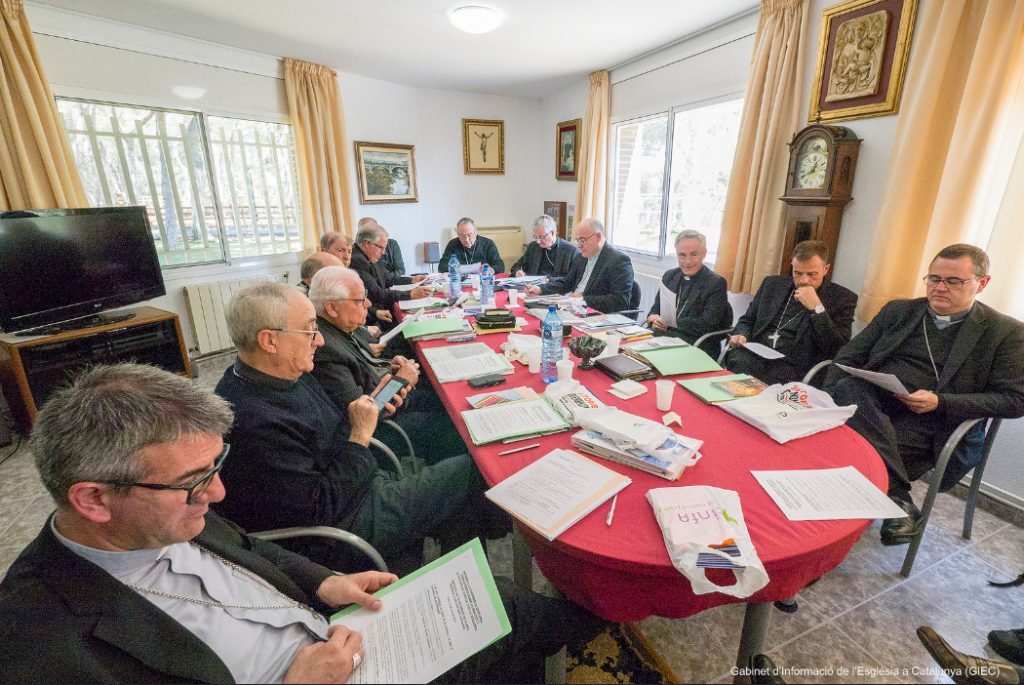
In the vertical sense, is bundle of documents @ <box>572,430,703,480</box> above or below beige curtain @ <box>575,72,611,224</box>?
below

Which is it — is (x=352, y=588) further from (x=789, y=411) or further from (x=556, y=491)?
(x=789, y=411)

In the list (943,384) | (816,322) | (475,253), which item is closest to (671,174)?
(475,253)

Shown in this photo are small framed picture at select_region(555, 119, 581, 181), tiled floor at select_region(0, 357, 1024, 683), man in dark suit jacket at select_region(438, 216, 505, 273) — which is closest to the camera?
tiled floor at select_region(0, 357, 1024, 683)

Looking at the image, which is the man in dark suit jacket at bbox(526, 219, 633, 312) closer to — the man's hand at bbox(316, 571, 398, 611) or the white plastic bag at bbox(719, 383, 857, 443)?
the white plastic bag at bbox(719, 383, 857, 443)

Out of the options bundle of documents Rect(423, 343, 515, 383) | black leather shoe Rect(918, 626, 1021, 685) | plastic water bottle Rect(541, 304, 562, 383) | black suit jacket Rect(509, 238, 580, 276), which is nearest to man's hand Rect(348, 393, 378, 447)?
bundle of documents Rect(423, 343, 515, 383)

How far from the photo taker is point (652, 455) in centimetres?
108

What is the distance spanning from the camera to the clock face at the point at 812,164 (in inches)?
98.7

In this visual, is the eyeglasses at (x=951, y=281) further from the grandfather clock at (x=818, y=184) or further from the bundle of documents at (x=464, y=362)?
the bundle of documents at (x=464, y=362)

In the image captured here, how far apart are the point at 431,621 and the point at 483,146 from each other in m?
5.62

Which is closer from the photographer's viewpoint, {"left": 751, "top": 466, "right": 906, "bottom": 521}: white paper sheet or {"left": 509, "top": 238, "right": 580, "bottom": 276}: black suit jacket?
{"left": 751, "top": 466, "right": 906, "bottom": 521}: white paper sheet

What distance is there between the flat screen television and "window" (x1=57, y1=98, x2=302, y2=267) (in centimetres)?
60

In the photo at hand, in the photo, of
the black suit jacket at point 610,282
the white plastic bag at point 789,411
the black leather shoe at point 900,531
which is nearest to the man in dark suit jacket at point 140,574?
the white plastic bag at point 789,411

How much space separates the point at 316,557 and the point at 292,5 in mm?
3319

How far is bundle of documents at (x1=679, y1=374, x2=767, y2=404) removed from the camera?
1.44 m
